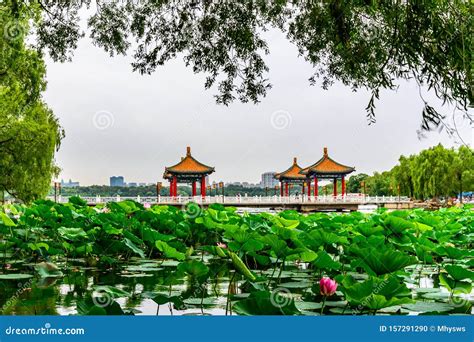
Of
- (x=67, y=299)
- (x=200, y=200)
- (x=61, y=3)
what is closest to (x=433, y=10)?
(x=67, y=299)

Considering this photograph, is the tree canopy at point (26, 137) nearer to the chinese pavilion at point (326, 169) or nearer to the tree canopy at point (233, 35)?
the tree canopy at point (233, 35)

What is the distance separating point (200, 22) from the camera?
4.88m

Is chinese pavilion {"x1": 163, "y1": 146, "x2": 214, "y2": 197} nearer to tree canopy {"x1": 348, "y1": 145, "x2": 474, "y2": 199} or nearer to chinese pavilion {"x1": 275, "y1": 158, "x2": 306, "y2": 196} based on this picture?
chinese pavilion {"x1": 275, "y1": 158, "x2": 306, "y2": 196}

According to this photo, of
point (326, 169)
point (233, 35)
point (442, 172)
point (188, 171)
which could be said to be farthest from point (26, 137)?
point (442, 172)

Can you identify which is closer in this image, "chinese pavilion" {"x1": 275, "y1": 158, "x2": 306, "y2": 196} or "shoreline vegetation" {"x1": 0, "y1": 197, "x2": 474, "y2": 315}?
"shoreline vegetation" {"x1": 0, "y1": 197, "x2": 474, "y2": 315}

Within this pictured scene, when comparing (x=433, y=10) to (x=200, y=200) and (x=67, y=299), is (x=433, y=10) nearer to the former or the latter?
(x=67, y=299)

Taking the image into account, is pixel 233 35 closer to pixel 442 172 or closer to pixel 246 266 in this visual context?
pixel 246 266

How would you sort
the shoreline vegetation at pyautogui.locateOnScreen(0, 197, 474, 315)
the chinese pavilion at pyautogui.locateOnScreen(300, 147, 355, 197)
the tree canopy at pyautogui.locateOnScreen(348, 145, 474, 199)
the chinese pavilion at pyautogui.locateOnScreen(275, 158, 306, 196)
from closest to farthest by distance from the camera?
the shoreline vegetation at pyautogui.locateOnScreen(0, 197, 474, 315) < the tree canopy at pyautogui.locateOnScreen(348, 145, 474, 199) < the chinese pavilion at pyautogui.locateOnScreen(300, 147, 355, 197) < the chinese pavilion at pyautogui.locateOnScreen(275, 158, 306, 196)

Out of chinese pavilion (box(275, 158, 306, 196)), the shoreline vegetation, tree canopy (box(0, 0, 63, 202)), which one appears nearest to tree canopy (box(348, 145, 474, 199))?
chinese pavilion (box(275, 158, 306, 196))

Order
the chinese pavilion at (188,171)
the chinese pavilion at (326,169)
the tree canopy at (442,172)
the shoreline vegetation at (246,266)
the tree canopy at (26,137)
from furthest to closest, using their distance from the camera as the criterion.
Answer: the chinese pavilion at (326,169) < the tree canopy at (442,172) < the chinese pavilion at (188,171) < the tree canopy at (26,137) < the shoreline vegetation at (246,266)

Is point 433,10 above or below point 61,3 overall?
below

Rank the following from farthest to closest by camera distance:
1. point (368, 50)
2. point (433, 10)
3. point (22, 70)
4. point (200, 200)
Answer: point (200, 200)
point (22, 70)
point (368, 50)
point (433, 10)

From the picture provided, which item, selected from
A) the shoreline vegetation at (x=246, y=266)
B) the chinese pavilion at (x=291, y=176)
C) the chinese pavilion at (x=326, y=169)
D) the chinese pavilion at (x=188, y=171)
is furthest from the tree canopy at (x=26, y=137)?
the chinese pavilion at (x=291, y=176)

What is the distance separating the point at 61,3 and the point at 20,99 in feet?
25.7
